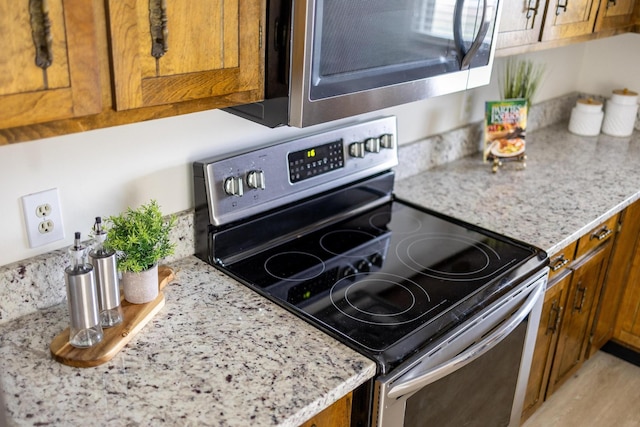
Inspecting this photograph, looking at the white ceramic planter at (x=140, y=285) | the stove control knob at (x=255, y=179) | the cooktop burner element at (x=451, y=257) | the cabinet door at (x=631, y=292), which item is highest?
the stove control knob at (x=255, y=179)

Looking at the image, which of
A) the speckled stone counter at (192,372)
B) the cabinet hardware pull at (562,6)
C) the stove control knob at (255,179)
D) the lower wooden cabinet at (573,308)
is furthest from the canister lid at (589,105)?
the speckled stone counter at (192,372)

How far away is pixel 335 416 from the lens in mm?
1181

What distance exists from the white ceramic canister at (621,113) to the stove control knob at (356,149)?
1405 millimetres

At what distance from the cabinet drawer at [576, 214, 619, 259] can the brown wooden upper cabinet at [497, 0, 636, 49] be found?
602 millimetres

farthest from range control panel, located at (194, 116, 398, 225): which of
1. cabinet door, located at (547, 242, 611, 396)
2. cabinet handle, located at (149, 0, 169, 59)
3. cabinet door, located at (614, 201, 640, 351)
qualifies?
cabinet door, located at (614, 201, 640, 351)

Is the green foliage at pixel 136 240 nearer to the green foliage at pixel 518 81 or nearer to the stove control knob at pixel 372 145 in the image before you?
the stove control knob at pixel 372 145

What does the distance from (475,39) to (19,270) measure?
43.1 inches

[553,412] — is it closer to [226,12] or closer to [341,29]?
[341,29]

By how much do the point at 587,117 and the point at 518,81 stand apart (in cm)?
55

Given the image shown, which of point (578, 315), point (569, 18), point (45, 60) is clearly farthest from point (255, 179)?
point (578, 315)

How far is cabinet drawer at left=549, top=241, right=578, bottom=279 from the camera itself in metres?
1.73

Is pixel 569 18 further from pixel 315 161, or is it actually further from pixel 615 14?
pixel 315 161

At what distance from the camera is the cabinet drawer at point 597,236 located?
6.19ft

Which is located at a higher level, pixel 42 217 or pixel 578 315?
pixel 42 217
